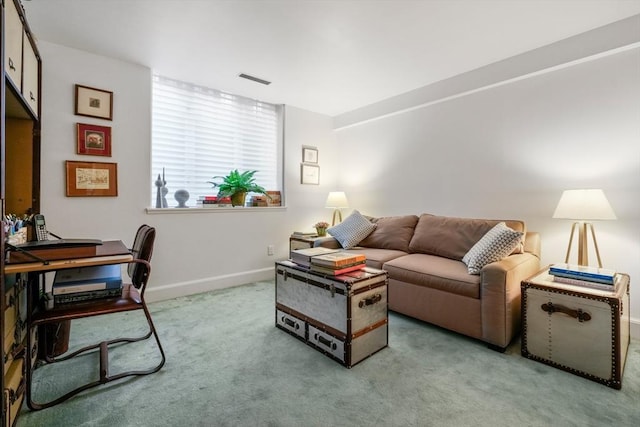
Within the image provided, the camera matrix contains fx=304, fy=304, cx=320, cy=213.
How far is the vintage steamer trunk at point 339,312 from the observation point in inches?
72.5

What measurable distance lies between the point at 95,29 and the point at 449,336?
352cm

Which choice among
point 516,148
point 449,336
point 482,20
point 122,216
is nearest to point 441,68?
point 482,20

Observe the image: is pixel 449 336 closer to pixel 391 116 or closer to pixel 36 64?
pixel 391 116

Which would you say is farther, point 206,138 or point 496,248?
point 206,138

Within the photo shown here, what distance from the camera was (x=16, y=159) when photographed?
2111 millimetres

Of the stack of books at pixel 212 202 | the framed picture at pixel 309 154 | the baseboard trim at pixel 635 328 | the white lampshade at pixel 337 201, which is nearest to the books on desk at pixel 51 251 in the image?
the stack of books at pixel 212 202

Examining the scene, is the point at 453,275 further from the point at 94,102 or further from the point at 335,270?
the point at 94,102

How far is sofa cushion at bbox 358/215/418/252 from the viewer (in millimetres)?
3191

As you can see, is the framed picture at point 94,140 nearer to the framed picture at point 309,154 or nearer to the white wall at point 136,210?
the white wall at point 136,210

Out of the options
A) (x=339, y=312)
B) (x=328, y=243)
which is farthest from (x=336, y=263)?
(x=328, y=243)

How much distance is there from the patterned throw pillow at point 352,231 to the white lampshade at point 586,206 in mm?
1704

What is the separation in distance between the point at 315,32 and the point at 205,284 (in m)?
2.67

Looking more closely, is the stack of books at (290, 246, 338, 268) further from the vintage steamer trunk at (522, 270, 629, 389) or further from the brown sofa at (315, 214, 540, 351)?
the vintage steamer trunk at (522, 270, 629, 389)

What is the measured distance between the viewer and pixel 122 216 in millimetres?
2832
